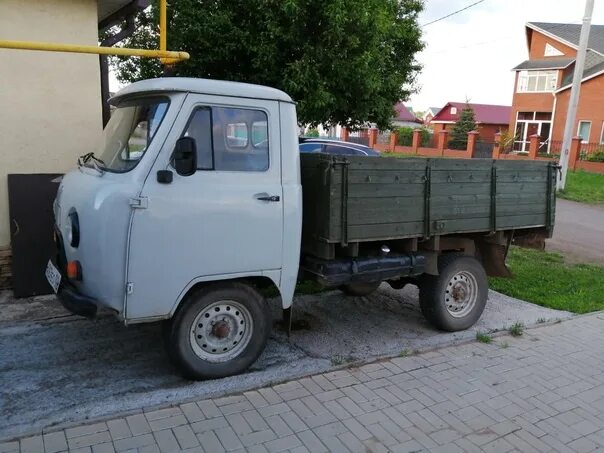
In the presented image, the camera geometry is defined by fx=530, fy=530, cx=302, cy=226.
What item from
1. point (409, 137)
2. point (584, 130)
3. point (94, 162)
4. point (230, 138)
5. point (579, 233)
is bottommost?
point (579, 233)

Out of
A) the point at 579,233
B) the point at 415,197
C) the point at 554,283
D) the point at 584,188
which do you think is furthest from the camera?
the point at 584,188

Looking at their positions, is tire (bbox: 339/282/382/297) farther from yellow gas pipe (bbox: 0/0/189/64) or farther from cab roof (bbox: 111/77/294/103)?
yellow gas pipe (bbox: 0/0/189/64)

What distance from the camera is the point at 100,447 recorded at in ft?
10.6

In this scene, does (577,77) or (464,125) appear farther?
(464,125)

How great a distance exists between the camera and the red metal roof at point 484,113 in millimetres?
52784

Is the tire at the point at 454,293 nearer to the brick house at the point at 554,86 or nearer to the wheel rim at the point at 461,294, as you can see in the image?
the wheel rim at the point at 461,294

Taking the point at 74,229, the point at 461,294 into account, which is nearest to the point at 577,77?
the point at 461,294

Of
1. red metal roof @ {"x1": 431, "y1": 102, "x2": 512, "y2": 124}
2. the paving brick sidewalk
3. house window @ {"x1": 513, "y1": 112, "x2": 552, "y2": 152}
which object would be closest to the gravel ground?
the paving brick sidewalk

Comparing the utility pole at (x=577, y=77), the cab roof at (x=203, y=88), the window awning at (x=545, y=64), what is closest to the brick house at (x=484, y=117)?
the window awning at (x=545, y=64)

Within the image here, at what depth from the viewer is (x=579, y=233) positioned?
12.1 m

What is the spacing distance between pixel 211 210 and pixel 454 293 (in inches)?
114

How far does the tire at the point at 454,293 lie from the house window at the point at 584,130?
33.3 meters

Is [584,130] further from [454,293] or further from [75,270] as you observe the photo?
[75,270]

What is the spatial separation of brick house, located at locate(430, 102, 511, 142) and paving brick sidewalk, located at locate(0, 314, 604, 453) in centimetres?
4570
